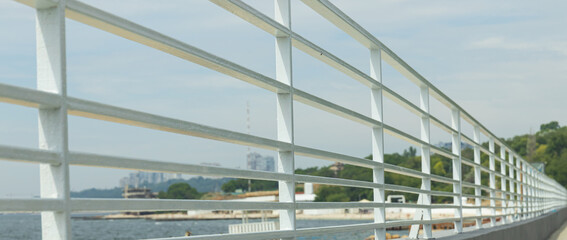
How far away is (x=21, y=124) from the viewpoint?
13.6 ft

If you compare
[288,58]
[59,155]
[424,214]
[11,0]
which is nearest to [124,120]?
[59,155]

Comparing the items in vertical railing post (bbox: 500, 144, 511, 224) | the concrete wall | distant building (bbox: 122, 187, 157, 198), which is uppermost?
vertical railing post (bbox: 500, 144, 511, 224)

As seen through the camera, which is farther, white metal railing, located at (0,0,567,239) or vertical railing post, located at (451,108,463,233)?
vertical railing post, located at (451,108,463,233)

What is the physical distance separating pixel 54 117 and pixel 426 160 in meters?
4.58

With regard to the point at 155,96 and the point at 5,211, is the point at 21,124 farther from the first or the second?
the point at 155,96

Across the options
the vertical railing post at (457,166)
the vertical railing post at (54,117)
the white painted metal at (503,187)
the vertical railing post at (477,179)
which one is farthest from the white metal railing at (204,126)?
the white painted metal at (503,187)

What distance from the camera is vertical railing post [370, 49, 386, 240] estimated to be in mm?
4562

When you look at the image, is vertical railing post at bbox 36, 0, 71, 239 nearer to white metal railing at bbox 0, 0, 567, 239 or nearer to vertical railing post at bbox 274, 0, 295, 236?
white metal railing at bbox 0, 0, 567, 239

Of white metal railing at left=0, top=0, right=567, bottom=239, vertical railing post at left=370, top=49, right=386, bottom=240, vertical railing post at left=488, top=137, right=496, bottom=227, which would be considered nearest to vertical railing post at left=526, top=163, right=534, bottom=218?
vertical railing post at left=488, top=137, right=496, bottom=227

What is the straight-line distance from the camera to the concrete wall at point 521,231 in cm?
678

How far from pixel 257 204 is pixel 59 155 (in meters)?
1.25

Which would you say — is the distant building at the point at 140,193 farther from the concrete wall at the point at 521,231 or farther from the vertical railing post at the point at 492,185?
the vertical railing post at the point at 492,185

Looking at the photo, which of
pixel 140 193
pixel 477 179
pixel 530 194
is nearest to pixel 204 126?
pixel 477 179

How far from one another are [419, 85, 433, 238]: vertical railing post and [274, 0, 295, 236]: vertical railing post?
8.39ft
